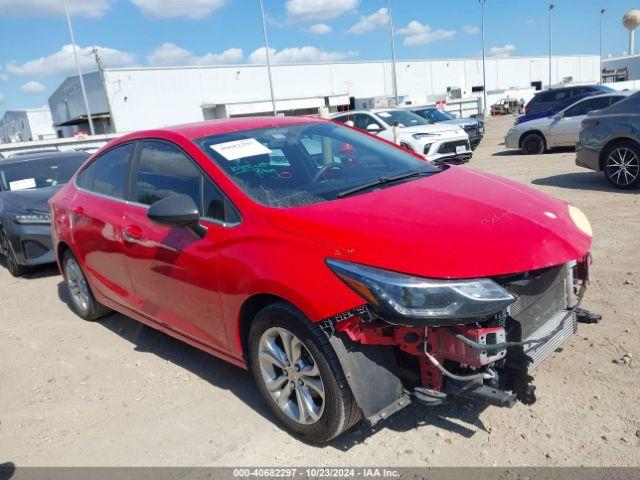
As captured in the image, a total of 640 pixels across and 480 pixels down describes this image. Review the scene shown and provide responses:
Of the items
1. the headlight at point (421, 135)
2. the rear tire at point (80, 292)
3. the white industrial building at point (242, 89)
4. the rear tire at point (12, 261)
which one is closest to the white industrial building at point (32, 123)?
the white industrial building at point (242, 89)

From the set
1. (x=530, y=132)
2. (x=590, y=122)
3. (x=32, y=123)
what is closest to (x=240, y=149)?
(x=590, y=122)

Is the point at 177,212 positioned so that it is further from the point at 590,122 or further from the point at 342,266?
the point at 590,122

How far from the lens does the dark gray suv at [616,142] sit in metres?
7.76

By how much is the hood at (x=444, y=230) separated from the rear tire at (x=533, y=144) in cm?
1207

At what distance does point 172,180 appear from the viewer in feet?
11.3

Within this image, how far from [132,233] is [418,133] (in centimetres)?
1041

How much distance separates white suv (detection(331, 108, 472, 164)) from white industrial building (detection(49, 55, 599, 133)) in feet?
108

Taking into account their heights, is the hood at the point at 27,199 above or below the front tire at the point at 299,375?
above

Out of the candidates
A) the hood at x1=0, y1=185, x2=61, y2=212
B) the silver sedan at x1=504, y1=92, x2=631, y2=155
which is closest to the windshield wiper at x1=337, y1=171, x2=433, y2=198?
the hood at x1=0, y1=185, x2=61, y2=212

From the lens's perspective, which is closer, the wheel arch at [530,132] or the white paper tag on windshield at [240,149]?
the white paper tag on windshield at [240,149]

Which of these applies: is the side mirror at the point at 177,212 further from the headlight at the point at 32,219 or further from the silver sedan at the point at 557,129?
the silver sedan at the point at 557,129

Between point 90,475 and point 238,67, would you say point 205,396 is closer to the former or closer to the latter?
point 90,475

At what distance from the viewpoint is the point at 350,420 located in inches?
104

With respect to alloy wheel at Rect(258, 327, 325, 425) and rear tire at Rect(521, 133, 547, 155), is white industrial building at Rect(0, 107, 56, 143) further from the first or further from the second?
alloy wheel at Rect(258, 327, 325, 425)
